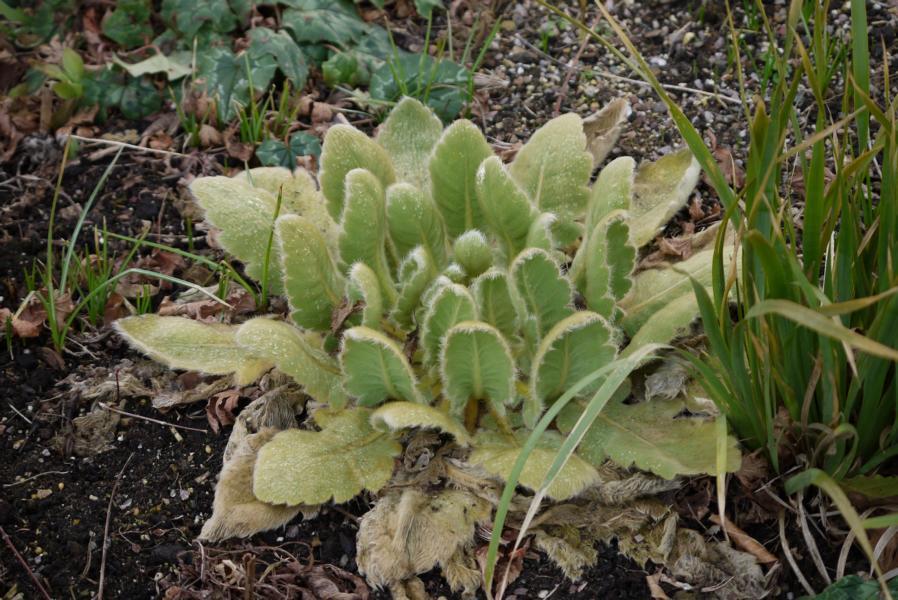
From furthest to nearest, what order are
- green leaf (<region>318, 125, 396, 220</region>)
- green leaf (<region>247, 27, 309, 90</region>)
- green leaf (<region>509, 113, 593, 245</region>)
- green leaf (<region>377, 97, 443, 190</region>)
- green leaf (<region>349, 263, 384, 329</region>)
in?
green leaf (<region>247, 27, 309, 90</region>), green leaf (<region>377, 97, 443, 190</region>), green leaf (<region>509, 113, 593, 245</region>), green leaf (<region>318, 125, 396, 220</region>), green leaf (<region>349, 263, 384, 329</region>)

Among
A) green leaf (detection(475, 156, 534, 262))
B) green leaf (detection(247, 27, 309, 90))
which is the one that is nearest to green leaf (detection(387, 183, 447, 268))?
green leaf (detection(475, 156, 534, 262))

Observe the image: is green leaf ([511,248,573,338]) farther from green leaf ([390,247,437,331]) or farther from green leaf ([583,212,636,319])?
green leaf ([390,247,437,331])

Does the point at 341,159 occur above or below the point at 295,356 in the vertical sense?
above

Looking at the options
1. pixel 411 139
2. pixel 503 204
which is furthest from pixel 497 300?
pixel 411 139

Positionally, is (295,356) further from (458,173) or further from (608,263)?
(608,263)

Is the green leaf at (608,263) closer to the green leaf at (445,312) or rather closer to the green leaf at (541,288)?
the green leaf at (541,288)

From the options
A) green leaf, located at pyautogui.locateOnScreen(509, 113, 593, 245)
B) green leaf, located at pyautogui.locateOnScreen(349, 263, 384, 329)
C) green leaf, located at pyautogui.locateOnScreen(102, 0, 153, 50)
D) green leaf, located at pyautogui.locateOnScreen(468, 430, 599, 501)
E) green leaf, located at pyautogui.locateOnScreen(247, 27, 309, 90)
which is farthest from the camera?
green leaf, located at pyautogui.locateOnScreen(102, 0, 153, 50)
